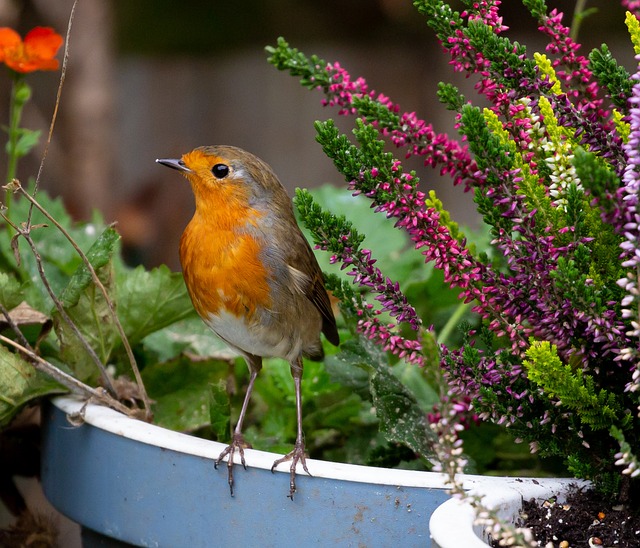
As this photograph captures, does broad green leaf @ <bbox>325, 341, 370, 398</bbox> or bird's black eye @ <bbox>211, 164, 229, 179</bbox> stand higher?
bird's black eye @ <bbox>211, 164, 229, 179</bbox>

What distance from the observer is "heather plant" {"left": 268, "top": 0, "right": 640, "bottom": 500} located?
Answer: 53.9 inches

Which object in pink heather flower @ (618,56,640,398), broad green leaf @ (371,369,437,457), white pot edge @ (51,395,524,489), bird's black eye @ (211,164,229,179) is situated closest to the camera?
pink heather flower @ (618,56,640,398)

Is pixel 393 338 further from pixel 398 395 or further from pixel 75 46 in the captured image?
pixel 75 46

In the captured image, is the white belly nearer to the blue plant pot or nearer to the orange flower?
the blue plant pot

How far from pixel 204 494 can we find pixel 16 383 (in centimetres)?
49

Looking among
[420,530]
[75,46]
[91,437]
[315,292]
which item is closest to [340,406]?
[315,292]

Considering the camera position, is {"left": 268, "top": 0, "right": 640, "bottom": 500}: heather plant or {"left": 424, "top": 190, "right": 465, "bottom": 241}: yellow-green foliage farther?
{"left": 424, "top": 190, "right": 465, "bottom": 241}: yellow-green foliage

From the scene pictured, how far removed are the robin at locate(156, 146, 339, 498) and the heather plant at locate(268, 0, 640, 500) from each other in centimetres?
34

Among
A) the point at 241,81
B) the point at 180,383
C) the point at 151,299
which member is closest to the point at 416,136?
the point at 151,299

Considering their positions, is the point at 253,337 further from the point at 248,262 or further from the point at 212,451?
the point at 212,451

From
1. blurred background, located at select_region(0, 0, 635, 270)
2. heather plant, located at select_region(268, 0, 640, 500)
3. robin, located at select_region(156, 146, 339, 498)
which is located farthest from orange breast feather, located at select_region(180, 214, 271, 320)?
blurred background, located at select_region(0, 0, 635, 270)

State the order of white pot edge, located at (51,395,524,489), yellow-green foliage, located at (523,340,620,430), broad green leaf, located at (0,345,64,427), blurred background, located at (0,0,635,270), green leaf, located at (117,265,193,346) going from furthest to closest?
blurred background, located at (0,0,635,270) < green leaf, located at (117,265,193,346) < broad green leaf, located at (0,345,64,427) < white pot edge, located at (51,395,524,489) < yellow-green foliage, located at (523,340,620,430)

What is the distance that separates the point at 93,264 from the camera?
1892 mm

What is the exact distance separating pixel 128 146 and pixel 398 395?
15.2ft
